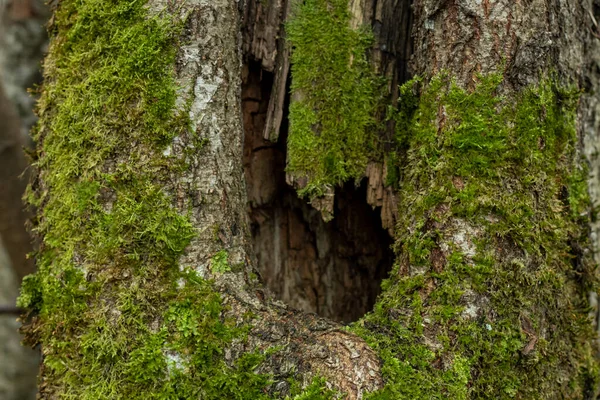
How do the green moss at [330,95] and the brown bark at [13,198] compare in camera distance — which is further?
the brown bark at [13,198]

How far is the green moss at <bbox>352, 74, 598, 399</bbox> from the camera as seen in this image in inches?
79.6

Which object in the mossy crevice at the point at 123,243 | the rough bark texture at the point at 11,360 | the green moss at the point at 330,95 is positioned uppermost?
the green moss at the point at 330,95

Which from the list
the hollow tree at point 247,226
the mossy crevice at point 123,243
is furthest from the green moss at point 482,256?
the mossy crevice at point 123,243

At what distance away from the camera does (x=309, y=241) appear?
9.21 feet

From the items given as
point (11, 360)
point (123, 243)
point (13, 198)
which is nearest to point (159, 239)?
point (123, 243)

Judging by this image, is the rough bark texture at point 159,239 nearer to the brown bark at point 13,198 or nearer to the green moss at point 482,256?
the green moss at point 482,256

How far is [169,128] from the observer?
2113 millimetres

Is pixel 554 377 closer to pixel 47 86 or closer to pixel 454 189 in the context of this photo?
pixel 454 189

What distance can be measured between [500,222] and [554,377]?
670mm

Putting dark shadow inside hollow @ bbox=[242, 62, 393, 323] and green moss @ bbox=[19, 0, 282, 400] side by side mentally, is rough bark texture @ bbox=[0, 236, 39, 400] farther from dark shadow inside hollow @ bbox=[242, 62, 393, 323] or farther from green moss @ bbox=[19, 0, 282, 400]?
dark shadow inside hollow @ bbox=[242, 62, 393, 323]

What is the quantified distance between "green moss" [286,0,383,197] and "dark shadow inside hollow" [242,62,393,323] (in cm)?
20

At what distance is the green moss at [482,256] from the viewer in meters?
2.02

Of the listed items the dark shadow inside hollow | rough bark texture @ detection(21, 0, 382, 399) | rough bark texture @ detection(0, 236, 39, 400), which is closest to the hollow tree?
rough bark texture @ detection(21, 0, 382, 399)

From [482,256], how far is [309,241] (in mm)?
973
